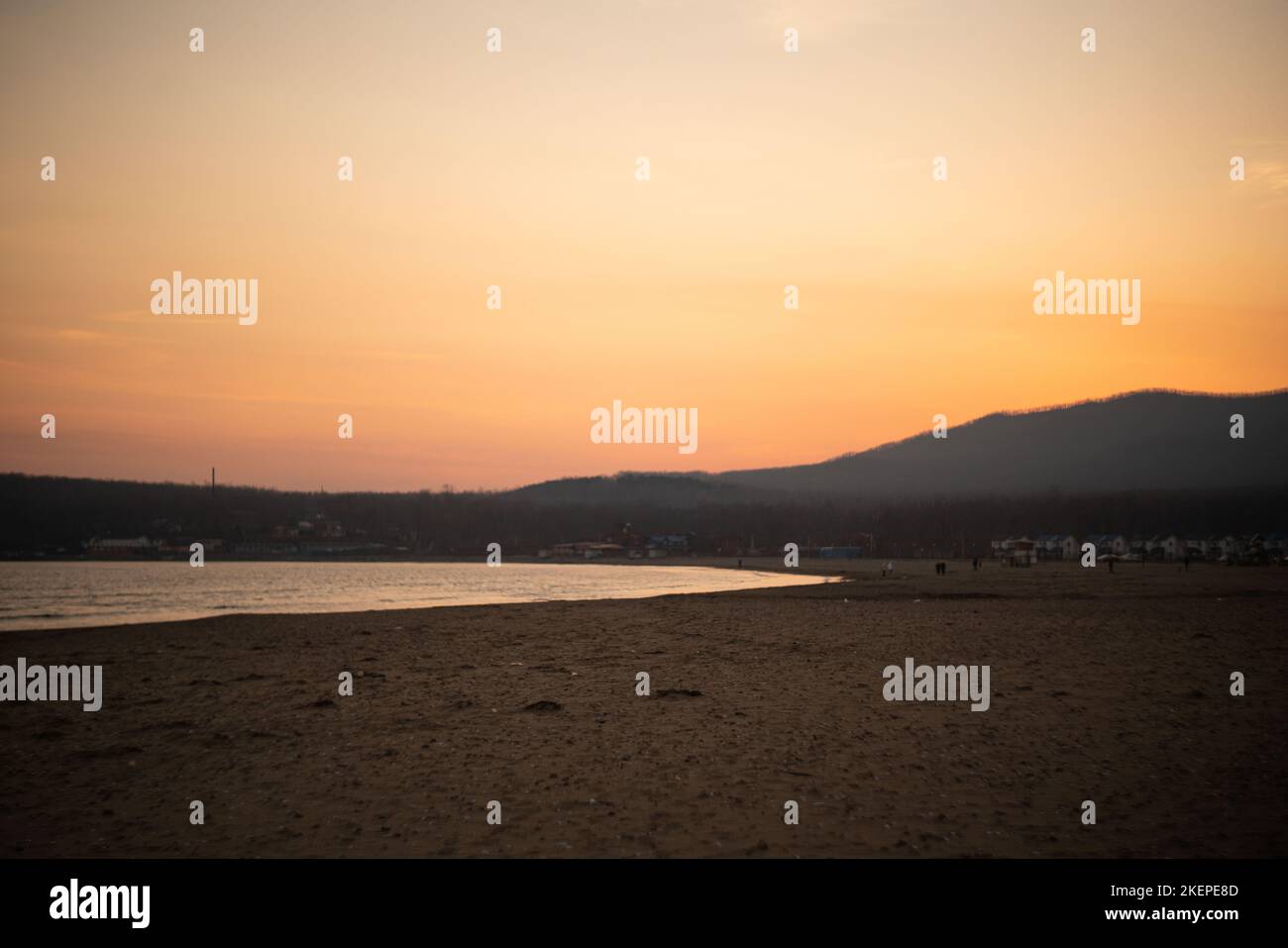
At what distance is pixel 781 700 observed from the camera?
58.5 ft

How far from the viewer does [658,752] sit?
13.9 meters

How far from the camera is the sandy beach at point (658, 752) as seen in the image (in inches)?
408

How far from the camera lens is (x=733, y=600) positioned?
4822 cm

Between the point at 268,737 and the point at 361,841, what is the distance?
5666mm

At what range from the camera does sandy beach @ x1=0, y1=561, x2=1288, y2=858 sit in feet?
34.0
